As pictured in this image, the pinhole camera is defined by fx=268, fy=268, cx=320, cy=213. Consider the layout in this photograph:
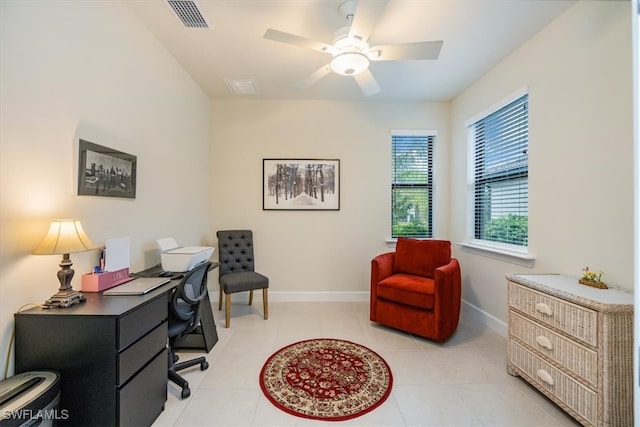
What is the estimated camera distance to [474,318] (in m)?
3.12

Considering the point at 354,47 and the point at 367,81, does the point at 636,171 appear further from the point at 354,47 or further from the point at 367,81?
the point at 367,81

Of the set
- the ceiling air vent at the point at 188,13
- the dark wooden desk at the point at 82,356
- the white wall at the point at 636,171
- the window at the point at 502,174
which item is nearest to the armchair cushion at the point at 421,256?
the window at the point at 502,174

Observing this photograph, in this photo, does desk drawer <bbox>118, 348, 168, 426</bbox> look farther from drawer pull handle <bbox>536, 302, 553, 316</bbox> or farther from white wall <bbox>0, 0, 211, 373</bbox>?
drawer pull handle <bbox>536, 302, 553, 316</bbox>

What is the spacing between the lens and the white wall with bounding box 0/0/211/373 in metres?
1.28

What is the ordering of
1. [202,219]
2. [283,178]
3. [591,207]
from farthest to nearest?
[283,178], [202,219], [591,207]

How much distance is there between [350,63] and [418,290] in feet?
6.87

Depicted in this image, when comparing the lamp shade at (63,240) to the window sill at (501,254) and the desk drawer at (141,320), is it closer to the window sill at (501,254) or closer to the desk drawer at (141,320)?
the desk drawer at (141,320)

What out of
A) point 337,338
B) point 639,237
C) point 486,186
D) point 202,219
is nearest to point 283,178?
point 202,219

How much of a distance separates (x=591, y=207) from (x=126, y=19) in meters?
3.67


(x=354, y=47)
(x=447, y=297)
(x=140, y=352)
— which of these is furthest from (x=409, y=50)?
(x=140, y=352)

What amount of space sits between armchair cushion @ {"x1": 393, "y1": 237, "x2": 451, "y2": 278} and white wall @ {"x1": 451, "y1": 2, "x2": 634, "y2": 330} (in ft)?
1.87

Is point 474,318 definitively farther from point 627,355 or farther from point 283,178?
point 283,178

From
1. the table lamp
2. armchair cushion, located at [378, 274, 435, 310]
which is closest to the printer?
the table lamp

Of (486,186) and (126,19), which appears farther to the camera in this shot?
(486,186)
